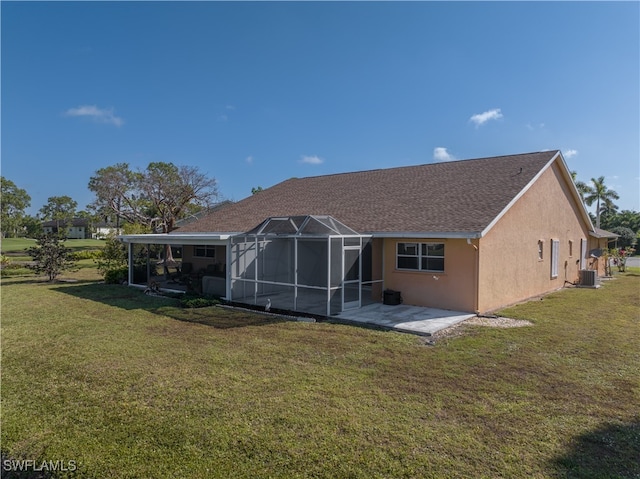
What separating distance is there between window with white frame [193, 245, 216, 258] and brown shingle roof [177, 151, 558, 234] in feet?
3.39

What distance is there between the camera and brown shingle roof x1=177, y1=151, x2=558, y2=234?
11.9 m

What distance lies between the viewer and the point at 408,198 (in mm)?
14656

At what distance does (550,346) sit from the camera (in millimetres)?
7645

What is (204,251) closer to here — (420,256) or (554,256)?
(420,256)

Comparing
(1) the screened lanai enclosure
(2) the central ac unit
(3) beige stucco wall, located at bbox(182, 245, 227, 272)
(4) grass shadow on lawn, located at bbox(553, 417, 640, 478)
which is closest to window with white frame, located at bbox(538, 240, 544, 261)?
(2) the central ac unit

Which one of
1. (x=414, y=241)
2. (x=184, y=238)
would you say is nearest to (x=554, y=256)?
(x=414, y=241)

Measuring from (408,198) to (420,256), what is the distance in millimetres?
3630

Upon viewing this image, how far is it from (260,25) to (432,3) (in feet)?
21.1

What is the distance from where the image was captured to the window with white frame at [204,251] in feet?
62.3

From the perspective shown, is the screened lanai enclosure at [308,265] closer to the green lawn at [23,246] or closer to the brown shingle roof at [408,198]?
the brown shingle roof at [408,198]

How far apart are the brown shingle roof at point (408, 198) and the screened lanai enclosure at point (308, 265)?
1399 millimetres

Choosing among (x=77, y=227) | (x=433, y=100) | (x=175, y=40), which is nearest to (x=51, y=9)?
(x=175, y=40)

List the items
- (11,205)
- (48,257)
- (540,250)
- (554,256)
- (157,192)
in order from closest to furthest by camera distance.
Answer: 1. (540,250)
2. (554,256)
3. (48,257)
4. (157,192)
5. (11,205)

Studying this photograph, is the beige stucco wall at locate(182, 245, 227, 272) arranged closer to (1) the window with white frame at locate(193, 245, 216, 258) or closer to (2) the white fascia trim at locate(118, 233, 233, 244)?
(1) the window with white frame at locate(193, 245, 216, 258)
